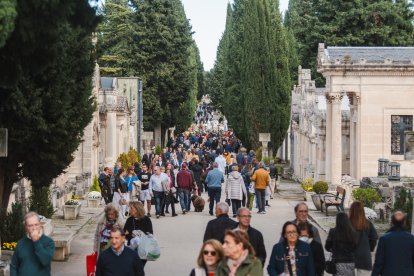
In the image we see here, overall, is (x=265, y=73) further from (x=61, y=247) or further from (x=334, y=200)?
(x=61, y=247)

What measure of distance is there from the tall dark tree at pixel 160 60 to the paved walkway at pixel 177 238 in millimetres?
31717

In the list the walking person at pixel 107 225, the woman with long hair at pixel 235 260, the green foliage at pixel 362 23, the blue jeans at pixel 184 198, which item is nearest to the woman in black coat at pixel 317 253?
the woman with long hair at pixel 235 260

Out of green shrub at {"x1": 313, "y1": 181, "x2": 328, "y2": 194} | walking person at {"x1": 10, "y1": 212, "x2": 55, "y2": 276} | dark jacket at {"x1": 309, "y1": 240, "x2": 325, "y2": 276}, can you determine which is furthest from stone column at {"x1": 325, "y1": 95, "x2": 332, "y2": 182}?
walking person at {"x1": 10, "y1": 212, "x2": 55, "y2": 276}

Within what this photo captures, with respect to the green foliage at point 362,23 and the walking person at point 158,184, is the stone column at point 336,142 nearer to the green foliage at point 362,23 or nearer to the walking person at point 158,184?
the walking person at point 158,184

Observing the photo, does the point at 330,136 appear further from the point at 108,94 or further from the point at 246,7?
the point at 246,7

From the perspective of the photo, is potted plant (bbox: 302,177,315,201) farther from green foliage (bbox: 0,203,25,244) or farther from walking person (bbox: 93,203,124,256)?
walking person (bbox: 93,203,124,256)

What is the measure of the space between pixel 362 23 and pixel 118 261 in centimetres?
4863

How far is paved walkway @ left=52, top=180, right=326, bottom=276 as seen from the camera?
58.5 ft

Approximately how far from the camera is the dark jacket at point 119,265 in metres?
10.4

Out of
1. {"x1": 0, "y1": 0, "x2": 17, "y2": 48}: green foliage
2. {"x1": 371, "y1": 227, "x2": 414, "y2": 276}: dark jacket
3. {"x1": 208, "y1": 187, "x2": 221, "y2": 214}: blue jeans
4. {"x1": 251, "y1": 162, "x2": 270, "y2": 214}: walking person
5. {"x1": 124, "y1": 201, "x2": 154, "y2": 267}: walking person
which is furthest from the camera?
{"x1": 251, "y1": 162, "x2": 270, "y2": 214}: walking person

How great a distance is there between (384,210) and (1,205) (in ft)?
34.7

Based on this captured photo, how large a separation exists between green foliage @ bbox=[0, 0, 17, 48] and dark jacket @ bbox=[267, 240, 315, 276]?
3623 mm

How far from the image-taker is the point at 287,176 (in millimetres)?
49781

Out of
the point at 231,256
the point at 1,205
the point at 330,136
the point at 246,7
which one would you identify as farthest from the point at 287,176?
the point at 231,256
